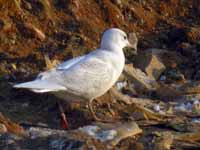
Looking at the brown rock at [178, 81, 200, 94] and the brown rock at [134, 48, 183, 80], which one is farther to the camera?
the brown rock at [134, 48, 183, 80]

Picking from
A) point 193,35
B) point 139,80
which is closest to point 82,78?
point 139,80

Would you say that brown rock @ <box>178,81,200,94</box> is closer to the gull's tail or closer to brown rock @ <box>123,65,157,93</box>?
brown rock @ <box>123,65,157,93</box>

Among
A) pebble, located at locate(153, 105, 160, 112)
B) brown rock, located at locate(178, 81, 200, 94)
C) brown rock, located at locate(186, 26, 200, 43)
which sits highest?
brown rock, located at locate(186, 26, 200, 43)

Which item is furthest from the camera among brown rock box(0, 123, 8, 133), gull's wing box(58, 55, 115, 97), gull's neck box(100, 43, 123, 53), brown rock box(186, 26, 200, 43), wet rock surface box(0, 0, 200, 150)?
brown rock box(186, 26, 200, 43)

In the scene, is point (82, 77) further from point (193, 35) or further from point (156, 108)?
point (193, 35)

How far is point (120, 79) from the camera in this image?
1154 centimetres

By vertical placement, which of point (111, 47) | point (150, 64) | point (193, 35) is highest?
point (111, 47)

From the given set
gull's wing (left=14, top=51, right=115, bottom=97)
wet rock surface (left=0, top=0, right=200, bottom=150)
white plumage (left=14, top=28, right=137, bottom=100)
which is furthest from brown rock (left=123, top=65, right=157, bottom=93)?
gull's wing (left=14, top=51, right=115, bottom=97)

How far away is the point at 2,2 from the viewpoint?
12.4 metres

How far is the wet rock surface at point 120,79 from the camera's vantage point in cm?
937

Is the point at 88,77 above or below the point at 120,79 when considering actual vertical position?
above

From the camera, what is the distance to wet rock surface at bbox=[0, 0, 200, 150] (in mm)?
9367

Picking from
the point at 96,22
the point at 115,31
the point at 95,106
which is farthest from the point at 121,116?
the point at 96,22

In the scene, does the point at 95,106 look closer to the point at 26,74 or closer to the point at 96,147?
the point at 26,74
